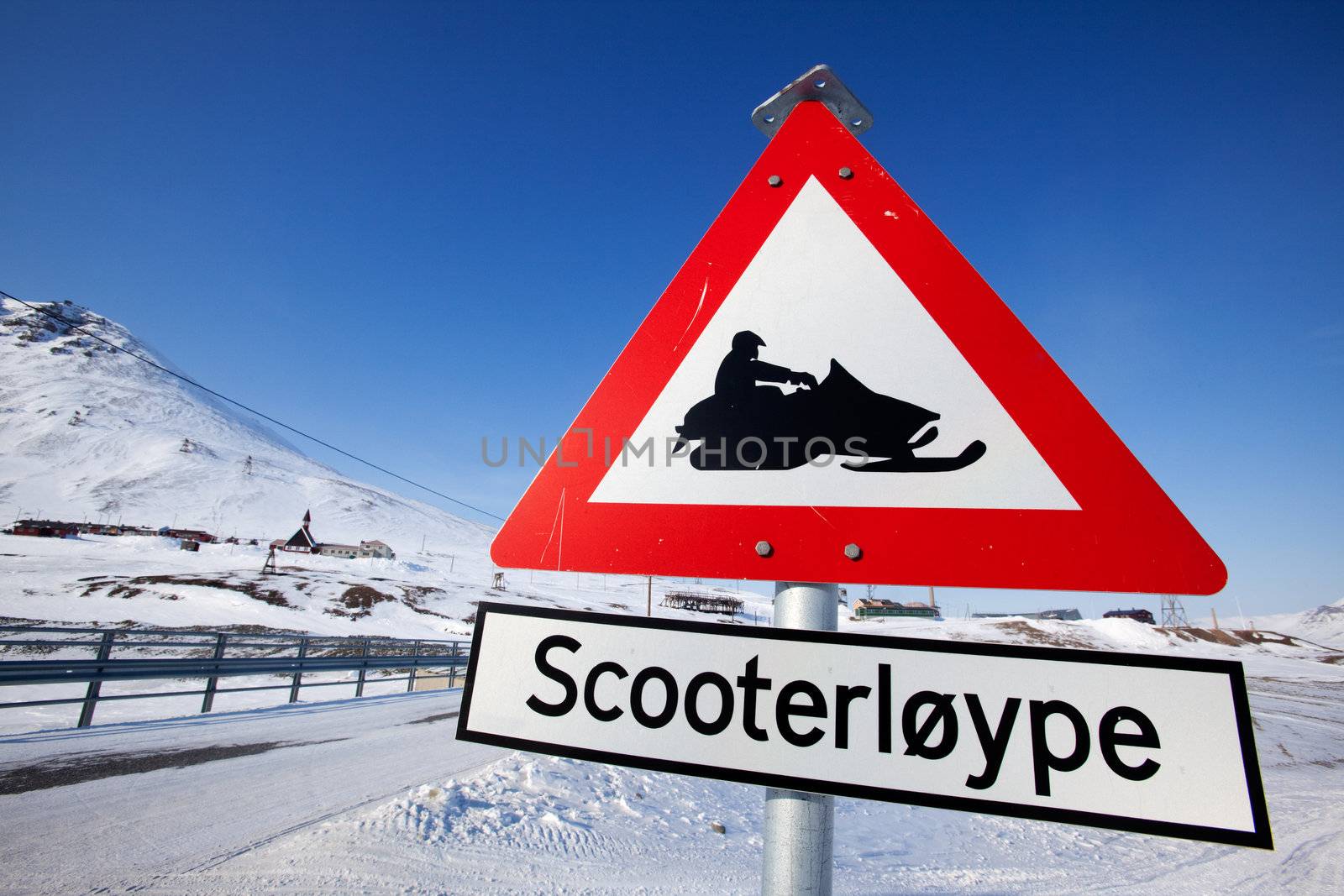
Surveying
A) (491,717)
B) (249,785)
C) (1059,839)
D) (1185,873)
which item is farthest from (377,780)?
(1185,873)

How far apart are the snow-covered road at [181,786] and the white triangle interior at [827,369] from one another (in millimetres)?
4354

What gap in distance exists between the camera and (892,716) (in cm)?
92

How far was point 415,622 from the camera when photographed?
33.4 meters

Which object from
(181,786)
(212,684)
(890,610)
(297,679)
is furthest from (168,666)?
(890,610)

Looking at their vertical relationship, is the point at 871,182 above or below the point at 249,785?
above

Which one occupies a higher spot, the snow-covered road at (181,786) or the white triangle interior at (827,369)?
the white triangle interior at (827,369)

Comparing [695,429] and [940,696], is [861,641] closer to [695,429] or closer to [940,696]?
[940,696]

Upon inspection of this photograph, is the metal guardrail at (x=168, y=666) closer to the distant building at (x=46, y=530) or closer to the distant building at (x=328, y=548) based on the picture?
the distant building at (x=328, y=548)

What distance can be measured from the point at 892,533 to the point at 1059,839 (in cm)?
628

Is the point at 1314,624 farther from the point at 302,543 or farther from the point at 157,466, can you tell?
the point at 157,466

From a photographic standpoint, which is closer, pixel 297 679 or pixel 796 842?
pixel 796 842

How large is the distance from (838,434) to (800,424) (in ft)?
0.24

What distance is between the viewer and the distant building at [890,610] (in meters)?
49.3

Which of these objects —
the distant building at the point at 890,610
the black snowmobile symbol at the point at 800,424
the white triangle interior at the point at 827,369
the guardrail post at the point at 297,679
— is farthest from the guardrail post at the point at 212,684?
the distant building at the point at 890,610
